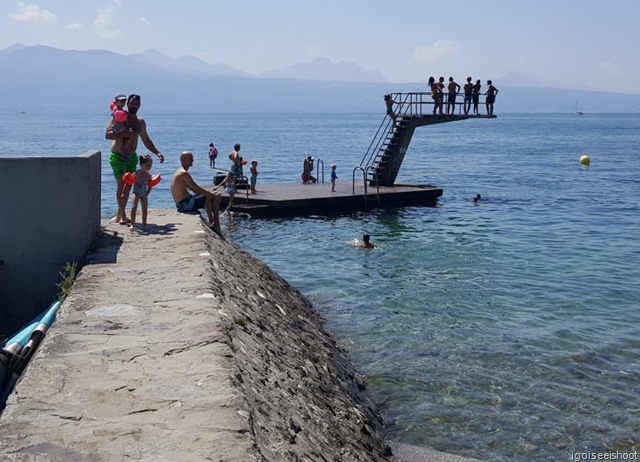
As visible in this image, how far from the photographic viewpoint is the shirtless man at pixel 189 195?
1306 centimetres

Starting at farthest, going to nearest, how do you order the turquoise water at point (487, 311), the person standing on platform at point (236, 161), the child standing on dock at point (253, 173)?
1. the child standing on dock at point (253, 173)
2. the person standing on platform at point (236, 161)
3. the turquoise water at point (487, 311)

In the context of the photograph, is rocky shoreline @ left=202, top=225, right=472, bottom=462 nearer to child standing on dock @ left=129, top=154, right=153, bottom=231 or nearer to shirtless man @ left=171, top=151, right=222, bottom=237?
shirtless man @ left=171, top=151, right=222, bottom=237

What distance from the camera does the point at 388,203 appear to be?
2939cm

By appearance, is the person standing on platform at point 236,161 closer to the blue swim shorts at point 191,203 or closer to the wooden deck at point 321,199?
the wooden deck at point 321,199

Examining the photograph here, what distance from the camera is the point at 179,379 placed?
591cm

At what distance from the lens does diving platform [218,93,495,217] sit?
26812mm

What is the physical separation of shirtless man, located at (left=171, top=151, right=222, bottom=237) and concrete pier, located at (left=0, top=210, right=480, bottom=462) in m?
2.31

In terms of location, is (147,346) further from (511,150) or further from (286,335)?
(511,150)

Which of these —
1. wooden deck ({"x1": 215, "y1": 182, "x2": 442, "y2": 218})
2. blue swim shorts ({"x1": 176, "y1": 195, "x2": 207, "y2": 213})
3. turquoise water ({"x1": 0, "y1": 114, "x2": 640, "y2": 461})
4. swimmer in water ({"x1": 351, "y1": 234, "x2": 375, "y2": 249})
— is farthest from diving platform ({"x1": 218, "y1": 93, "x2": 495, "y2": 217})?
blue swim shorts ({"x1": 176, "y1": 195, "x2": 207, "y2": 213})

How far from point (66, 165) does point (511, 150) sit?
7162 centimetres

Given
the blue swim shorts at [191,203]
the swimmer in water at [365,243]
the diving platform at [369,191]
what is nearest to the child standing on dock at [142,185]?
the blue swim shorts at [191,203]

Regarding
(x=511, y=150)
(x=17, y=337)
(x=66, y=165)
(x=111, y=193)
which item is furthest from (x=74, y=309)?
(x=511, y=150)

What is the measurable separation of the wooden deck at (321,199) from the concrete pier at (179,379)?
51.4 ft

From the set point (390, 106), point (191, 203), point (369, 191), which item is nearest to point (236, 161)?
point (369, 191)
